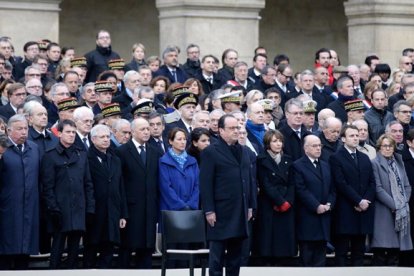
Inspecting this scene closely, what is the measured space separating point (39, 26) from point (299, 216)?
7212 millimetres

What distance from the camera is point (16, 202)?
55.6 ft

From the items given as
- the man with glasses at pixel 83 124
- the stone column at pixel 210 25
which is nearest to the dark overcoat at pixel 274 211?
the man with glasses at pixel 83 124

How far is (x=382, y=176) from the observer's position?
740 inches

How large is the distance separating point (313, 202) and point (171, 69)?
4.74 m

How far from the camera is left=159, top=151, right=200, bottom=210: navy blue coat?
17.5m

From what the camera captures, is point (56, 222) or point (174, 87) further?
point (174, 87)

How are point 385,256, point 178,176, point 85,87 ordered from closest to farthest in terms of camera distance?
point 178,176 → point 385,256 → point 85,87

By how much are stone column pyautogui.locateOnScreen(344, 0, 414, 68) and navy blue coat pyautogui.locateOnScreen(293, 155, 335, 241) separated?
8.49 metres

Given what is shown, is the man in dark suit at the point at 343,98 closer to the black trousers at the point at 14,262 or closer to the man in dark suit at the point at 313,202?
the man in dark suit at the point at 313,202

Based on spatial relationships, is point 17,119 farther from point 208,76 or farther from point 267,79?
point 208,76

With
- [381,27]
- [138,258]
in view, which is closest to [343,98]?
[138,258]

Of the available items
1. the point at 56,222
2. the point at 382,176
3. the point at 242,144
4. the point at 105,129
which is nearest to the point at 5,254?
the point at 56,222

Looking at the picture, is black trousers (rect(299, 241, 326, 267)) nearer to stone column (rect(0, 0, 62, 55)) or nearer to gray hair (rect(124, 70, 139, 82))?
gray hair (rect(124, 70, 139, 82))

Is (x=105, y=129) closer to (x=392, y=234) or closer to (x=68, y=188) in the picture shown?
(x=68, y=188)
